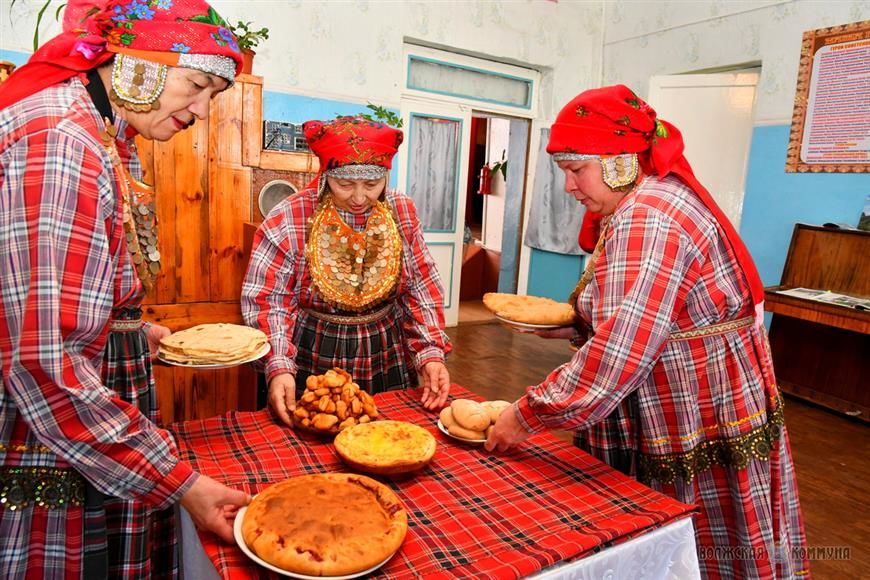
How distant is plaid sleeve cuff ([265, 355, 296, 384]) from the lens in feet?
5.31

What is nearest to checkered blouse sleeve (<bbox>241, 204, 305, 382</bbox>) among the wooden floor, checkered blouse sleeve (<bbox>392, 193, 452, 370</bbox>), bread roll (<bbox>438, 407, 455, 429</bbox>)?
checkered blouse sleeve (<bbox>392, 193, 452, 370</bbox>)

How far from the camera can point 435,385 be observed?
5.51 feet

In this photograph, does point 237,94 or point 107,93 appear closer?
point 107,93

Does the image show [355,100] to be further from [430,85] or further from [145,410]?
[145,410]

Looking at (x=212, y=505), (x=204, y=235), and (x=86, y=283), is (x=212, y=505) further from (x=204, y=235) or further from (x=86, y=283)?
(x=204, y=235)

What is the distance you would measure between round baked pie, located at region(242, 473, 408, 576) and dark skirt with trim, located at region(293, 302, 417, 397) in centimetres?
79

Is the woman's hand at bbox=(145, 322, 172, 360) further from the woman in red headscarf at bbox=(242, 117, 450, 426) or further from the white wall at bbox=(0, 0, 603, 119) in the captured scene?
the white wall at bbox=(0, 0, 603, 119)

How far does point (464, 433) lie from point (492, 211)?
693cm

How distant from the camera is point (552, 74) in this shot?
614cm

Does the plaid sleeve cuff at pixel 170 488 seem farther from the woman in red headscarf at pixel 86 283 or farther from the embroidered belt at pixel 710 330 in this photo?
the embroidered belt at pixel 710 330

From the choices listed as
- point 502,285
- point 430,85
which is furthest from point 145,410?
point 502,285

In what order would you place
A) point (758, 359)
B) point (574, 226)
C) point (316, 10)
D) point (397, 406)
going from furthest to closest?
point (574, 226) < point (316, 10) < point (397, 406) < point (758, 359)

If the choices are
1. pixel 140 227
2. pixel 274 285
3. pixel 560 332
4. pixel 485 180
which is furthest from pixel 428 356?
pixel 485 180

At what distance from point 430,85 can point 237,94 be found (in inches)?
130
